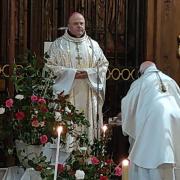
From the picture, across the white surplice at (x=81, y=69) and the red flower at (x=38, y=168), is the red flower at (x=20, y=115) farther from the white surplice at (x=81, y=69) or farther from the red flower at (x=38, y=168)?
the white surplice at (x=81, y=69)

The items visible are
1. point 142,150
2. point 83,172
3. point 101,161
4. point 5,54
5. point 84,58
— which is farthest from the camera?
point 5,54

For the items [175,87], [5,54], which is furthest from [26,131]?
[5,54]

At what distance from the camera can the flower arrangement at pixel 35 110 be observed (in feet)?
12.2

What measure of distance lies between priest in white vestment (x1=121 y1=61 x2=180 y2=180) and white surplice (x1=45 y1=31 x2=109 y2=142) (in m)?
0.73

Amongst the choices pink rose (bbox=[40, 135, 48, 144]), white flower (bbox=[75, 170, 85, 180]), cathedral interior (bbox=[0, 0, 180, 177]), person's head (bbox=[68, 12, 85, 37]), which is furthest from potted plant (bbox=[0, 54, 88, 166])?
cathedral interior (bbox=[0, 0, 180, 177])

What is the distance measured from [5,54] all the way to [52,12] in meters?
0.82

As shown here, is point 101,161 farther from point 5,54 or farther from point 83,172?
point 5,54

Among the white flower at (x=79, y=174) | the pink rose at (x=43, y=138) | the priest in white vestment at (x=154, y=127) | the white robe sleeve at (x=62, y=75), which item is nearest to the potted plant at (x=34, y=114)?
the pink rose at (x=43, y=138)

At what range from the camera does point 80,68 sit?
5840 millimetres

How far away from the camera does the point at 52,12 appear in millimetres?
6977

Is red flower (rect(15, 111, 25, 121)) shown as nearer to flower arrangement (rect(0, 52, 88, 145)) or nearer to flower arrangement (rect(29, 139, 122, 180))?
flower arrangement (rect(0, 52, 88, 145))

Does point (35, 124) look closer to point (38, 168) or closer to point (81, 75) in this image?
point (38, 168)

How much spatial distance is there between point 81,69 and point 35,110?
2.04 metres

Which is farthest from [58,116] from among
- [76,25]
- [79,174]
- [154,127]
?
[76,25]
